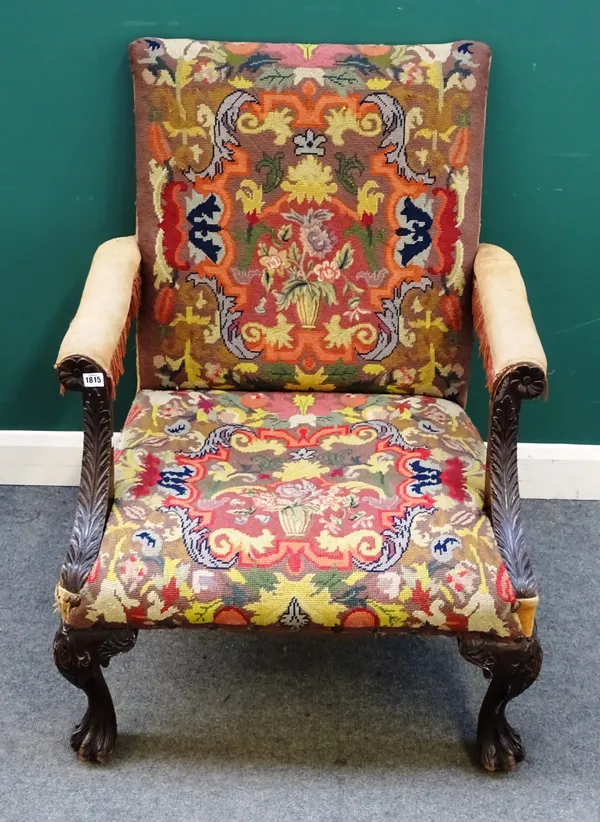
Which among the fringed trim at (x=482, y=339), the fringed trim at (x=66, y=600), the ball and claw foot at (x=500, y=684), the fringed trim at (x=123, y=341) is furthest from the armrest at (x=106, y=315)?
the ball and claw foot at (x=500, y=684)

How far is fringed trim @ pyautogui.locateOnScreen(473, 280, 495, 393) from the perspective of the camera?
1370 mm

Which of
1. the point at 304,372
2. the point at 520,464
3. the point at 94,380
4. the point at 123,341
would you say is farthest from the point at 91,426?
the point at 520,464

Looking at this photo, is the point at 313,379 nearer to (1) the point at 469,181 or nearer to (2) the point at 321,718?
(1) the point at 469,181

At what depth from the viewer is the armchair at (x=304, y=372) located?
4.26ft

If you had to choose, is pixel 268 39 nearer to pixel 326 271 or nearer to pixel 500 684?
pixel 326 271

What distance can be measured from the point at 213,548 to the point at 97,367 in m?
0.31

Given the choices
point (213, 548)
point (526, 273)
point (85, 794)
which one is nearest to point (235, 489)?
point (213, 548)

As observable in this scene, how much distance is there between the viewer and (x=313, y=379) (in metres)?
1.69

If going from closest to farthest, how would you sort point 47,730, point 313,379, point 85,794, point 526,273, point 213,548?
point 213,548 → point 85,794 → point 47,730 → point 313,379 → point 526,273

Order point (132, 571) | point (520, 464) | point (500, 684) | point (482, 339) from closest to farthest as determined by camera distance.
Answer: point (132, 571) → point (500, 684) → point (482, 339) → point (520, 464)

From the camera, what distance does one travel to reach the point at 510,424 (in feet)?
4.39

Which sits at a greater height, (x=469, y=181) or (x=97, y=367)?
(x=469, y=181)

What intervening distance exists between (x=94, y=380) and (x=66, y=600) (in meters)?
0.32

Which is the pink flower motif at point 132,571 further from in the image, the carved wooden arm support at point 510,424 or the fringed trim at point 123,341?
the carved wooden arm support at point 510,424
